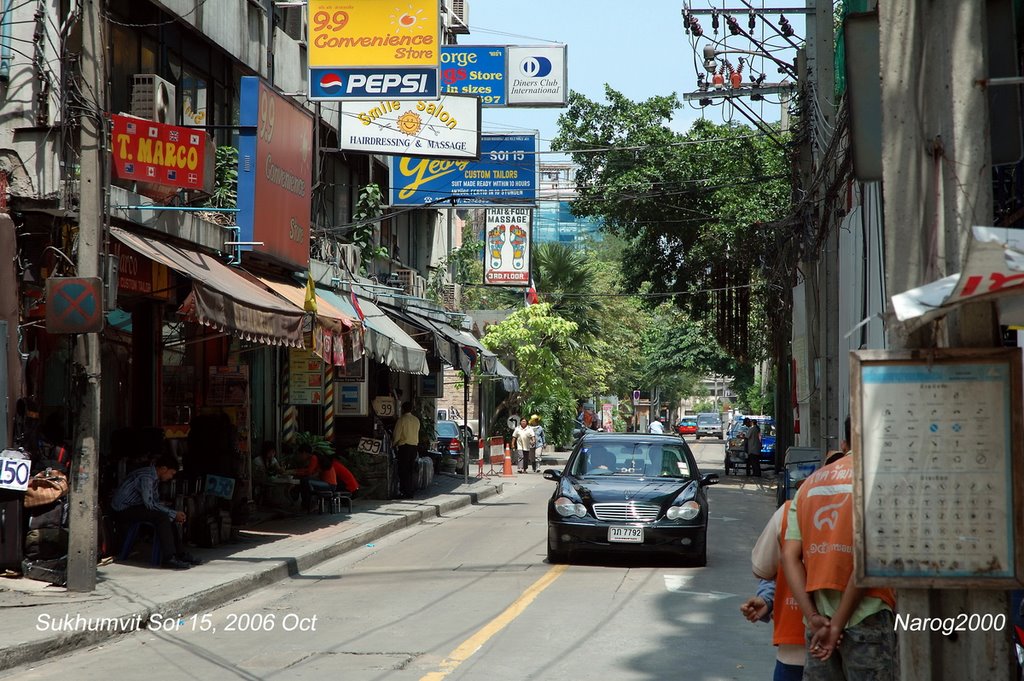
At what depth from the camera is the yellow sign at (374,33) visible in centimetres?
1566

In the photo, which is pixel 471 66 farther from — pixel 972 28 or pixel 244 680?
pixel 972 28

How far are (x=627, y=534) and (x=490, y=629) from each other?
410cm

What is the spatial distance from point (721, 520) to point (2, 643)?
1459 cm

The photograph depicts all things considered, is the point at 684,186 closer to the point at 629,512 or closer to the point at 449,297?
the point at 449,297

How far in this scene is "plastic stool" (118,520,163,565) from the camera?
13.2 meters

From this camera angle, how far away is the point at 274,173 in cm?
1678

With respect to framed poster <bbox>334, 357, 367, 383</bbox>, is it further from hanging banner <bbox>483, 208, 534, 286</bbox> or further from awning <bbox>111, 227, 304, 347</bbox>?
hanging banner <bbox>483, 208, 534, 286</bbox>

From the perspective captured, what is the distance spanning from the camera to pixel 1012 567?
412 cm

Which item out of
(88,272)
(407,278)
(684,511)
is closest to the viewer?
(88,272)

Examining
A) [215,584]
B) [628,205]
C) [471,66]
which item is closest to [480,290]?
[628,205]

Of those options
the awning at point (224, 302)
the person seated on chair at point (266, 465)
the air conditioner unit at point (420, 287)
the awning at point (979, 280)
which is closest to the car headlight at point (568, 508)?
the awning at point (224, 302)

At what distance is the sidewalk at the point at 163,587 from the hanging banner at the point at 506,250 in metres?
13.4

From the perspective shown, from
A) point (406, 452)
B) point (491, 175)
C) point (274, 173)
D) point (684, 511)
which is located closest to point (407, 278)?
point (406, 452)

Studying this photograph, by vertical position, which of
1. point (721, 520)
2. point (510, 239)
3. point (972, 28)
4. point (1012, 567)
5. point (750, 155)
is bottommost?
point (721, 520)
